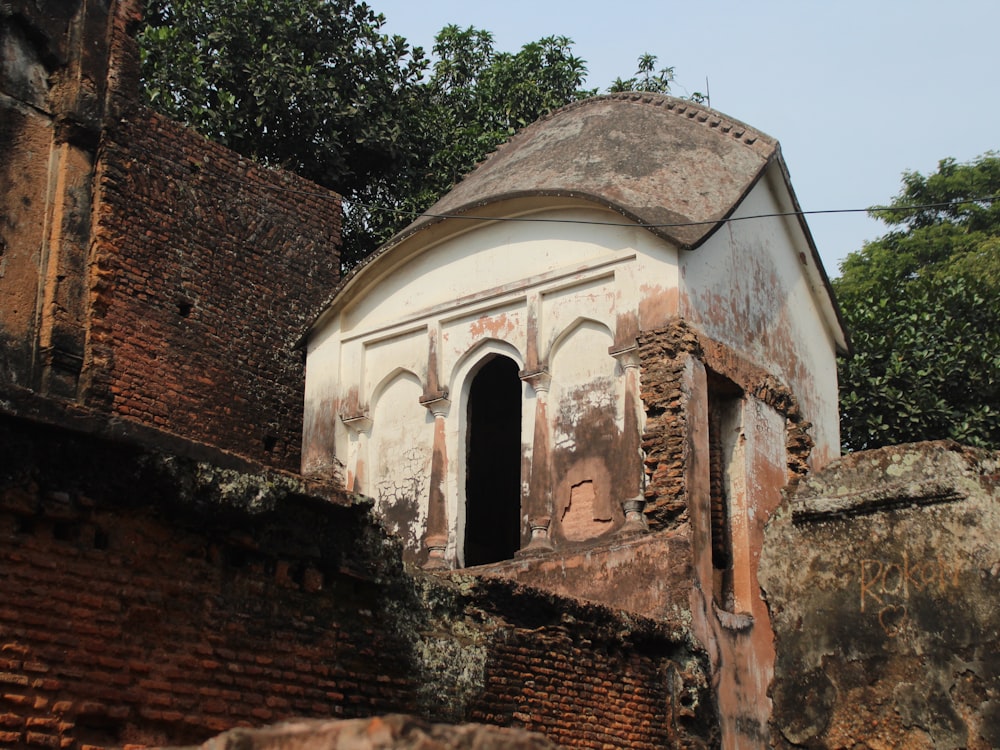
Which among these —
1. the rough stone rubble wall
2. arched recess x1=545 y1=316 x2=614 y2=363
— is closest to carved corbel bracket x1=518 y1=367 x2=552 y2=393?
arched recess x1=545 y1=316 x2=614 y2=363

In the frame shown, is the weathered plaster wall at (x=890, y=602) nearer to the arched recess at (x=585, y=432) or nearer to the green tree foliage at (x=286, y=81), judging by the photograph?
the arched recess at (x=585, y=432)

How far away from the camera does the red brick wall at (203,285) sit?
12070mm

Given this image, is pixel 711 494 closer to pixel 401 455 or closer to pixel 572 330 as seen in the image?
pixel 572 330

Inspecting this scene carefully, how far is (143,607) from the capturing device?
586 cm

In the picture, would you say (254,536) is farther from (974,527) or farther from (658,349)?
(658,349)

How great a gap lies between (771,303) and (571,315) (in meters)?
2.10

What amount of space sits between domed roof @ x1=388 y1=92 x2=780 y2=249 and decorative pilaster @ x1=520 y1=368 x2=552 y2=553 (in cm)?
162

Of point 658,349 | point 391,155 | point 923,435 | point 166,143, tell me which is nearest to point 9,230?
point 166,143

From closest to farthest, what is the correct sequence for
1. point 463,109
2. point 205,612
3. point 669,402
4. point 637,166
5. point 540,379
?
1. point 205,612
2. point 669,402
3. point 540,379
4. point 637,166
5. point 463,109

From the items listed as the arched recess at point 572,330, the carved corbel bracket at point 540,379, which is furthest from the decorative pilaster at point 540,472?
the arched recess at point 572,330

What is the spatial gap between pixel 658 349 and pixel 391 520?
3046 millimetres

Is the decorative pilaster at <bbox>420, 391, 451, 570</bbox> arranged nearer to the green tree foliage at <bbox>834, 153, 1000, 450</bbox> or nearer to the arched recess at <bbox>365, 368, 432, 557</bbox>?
the arched recess at <bbox>365, 368, 432, 557</bbox>

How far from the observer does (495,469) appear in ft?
52.5

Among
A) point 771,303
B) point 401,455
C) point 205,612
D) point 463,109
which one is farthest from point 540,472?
point 463,109
